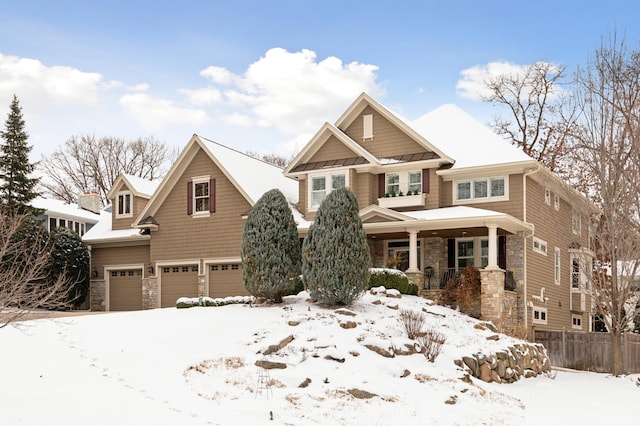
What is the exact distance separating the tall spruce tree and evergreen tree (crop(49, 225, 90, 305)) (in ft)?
6.81

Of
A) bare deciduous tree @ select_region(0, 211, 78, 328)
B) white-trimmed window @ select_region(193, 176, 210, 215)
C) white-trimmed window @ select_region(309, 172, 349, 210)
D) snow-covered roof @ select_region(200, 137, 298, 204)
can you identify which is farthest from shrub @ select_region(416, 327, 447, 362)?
white-trimmed window @ select_region(193, 176, 210, 215)

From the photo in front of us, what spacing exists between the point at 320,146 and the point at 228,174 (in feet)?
12.5

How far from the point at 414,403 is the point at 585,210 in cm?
1333

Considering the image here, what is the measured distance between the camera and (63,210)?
39.1 metres

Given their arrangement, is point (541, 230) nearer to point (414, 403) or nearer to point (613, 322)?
point (613, 322)

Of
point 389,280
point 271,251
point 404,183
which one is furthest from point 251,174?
point 271,251

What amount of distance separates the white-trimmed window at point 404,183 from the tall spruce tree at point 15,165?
52.5 feet

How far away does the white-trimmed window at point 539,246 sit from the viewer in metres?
27.8

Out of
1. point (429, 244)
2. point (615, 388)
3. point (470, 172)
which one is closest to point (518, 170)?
point (470, 172)

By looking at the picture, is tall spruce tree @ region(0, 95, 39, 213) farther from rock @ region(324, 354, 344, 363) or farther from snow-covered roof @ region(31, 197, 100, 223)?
rock @ region(324, 354, 344, 363)

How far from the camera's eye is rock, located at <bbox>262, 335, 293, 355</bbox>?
16.3m

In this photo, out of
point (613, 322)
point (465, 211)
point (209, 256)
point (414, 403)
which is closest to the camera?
point (414, 403)

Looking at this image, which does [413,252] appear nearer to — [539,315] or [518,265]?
[518,265]

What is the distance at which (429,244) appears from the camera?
27938mm
